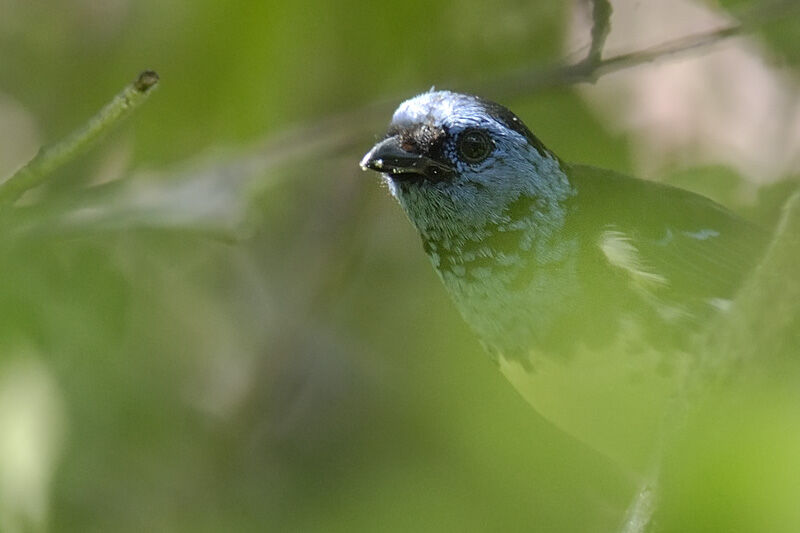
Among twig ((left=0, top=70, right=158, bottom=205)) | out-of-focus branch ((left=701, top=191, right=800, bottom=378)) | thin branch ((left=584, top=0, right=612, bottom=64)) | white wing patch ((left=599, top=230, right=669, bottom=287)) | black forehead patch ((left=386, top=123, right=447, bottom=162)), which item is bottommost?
out-of-focus branch ((left=701, top=191, right=800, bottom=378))

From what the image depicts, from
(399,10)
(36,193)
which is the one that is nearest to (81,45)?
(36,193)

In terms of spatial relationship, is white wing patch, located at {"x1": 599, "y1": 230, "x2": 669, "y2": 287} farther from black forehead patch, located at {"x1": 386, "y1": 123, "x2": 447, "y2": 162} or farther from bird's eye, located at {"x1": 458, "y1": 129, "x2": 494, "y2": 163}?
black forehead patch, located at {"x1": 386, "y1": 123, "x2": 447, "y2": 162}

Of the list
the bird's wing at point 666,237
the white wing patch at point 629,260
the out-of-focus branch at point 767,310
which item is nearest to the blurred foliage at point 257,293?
the bird's wing at point 666,237

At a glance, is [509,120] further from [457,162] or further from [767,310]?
[767,310]

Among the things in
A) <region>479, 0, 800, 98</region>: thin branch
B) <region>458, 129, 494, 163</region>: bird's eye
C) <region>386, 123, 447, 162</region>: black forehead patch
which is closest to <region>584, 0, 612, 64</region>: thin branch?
<region>479, 0, 800, 98</region>: thin branch

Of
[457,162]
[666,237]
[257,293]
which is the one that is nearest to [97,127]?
[457,162]

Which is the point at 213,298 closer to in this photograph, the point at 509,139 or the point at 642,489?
the point at 509,139
